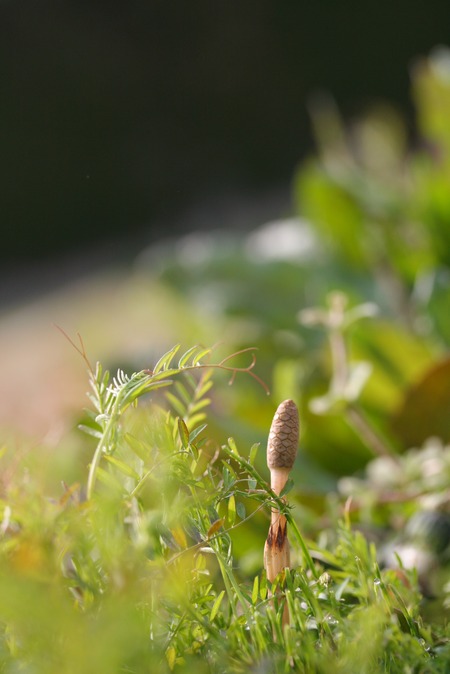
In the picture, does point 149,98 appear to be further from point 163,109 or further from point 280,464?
point 280,464

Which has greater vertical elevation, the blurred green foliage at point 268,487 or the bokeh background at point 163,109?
the bokeh background at point 163,109

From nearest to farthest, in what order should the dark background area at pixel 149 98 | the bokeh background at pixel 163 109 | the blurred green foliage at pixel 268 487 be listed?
the blurred green foliage at pixel 268 487 < the bokeh background at pixel 163 109 < the dark background area at pixel 149 98

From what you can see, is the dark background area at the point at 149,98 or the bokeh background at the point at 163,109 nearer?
the bokeh background at the point at 163,109

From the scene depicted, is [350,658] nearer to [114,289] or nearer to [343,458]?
[343,458]

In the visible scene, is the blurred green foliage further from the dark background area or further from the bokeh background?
the dark background area

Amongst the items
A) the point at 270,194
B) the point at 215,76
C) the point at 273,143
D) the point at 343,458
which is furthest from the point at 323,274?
the point at 215,76

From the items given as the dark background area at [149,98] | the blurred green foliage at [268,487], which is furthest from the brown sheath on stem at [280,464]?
the dark background area at [149,98]

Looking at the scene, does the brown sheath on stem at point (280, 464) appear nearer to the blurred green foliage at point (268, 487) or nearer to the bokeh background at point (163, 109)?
the blurred green foliage at point (268, 487)

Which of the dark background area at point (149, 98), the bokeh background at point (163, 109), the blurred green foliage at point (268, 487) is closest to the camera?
→ the blurred green foliage at point (268, 487)
